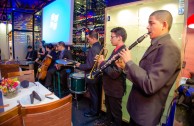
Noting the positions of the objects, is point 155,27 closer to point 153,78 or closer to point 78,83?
point 153,78

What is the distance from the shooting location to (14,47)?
8.16 m

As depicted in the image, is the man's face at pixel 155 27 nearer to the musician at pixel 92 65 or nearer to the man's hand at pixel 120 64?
the man's hand at pixel 120 64

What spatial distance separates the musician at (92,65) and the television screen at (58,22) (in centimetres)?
171

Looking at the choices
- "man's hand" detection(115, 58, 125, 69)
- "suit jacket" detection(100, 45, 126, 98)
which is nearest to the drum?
"suit jacket" detection(100, 45, 126, 98)

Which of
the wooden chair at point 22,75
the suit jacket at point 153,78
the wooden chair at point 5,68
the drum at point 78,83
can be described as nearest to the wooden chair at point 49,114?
the suit jacket at point 153,78

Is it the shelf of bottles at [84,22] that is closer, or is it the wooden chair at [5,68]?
the wooden chair at [5,68]

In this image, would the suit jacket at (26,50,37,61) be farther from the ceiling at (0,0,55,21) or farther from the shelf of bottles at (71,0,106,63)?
the shelf of bottles at (71,0,106,63)

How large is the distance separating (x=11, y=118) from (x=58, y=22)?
185 inches

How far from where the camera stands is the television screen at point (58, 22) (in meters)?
4.63

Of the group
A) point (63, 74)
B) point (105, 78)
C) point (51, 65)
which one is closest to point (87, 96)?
point (63, 74)

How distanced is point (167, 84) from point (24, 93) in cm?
176

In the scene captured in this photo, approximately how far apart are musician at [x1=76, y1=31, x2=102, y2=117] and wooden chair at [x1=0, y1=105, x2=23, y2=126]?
185 centimetres

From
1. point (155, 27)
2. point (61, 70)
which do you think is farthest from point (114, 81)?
point (61, 70)

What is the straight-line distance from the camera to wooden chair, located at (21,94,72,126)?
1264 millimetres
